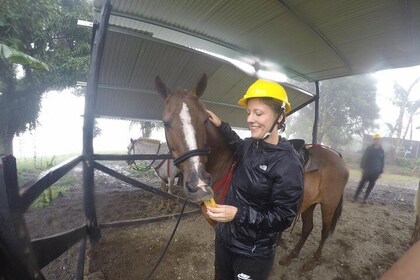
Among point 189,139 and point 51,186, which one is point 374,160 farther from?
point 51,186

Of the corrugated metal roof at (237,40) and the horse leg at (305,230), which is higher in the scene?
the corrugated metal roof at (237,40)

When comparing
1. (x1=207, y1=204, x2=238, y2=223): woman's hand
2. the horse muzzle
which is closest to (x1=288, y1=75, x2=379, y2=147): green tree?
the horse muzzle

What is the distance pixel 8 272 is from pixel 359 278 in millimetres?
4808

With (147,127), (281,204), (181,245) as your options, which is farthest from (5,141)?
(281,204)

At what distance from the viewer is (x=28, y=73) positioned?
34.9ft

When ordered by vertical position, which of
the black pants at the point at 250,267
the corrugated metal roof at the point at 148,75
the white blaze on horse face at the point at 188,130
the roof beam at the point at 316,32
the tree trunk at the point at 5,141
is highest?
the roof beam at the point at 316,32

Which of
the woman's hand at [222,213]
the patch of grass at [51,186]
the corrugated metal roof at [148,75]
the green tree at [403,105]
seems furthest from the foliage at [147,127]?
the green tree at [403,105]

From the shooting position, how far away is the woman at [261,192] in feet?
5.19

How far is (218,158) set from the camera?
8.33ft

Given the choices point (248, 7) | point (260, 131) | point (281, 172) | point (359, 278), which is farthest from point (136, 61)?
point (359, 278)

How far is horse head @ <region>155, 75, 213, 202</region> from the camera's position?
5.95 ft

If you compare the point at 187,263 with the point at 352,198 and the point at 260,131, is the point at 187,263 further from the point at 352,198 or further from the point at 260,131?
the point at 352,198

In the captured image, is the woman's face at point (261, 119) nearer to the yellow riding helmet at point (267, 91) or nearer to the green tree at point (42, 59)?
the yellow riding helmet at point (267, 91)

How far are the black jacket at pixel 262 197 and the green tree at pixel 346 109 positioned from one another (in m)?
24.8
